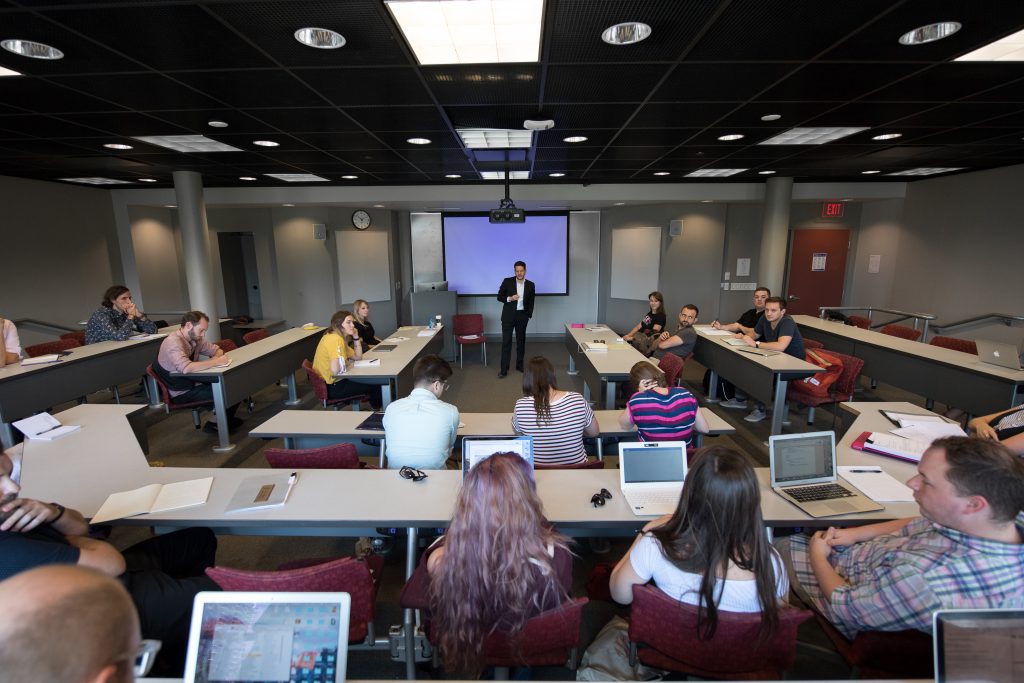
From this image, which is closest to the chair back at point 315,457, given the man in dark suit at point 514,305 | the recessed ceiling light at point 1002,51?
the recessed ceiling light at point 1002,51

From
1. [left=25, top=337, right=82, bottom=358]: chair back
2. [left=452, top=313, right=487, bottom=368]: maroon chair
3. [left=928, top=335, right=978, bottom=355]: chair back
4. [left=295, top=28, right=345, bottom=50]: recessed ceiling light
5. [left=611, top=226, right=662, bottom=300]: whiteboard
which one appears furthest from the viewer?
[left=611, top=226, right=662, bottom=300]: whiteboard

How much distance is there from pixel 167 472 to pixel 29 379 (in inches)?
120

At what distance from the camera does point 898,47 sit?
2.50m

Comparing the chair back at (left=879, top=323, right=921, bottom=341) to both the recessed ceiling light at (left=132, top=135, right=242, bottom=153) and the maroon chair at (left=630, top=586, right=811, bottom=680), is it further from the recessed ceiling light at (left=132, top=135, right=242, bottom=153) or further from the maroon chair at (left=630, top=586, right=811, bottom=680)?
the recessed ceiling light at (left=132, top=135, right=242, bottom=153)

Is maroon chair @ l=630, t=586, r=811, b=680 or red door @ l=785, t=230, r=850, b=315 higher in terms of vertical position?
red door @ l=785, t=230, r=850, b=315

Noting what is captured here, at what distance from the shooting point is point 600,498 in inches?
83.7

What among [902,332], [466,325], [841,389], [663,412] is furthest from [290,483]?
[902,332]

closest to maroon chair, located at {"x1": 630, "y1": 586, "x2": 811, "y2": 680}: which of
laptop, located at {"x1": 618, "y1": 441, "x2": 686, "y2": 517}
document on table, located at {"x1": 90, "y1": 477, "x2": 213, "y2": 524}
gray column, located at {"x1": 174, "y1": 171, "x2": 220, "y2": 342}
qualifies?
laptop, located at {"x1": 618, "y1": 441, "x2": 686, "y2": 517}

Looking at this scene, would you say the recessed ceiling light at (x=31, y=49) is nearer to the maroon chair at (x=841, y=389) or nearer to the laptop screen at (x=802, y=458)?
the laptop screen at (x=802, y=458)

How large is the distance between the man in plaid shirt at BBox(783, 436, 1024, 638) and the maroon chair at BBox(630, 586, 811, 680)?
33cm

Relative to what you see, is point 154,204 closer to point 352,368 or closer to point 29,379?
point 29,379

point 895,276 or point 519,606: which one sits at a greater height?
point 895,276

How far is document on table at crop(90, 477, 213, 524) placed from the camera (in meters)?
2.01

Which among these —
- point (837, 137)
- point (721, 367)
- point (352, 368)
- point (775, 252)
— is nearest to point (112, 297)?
point (352, 368)
